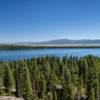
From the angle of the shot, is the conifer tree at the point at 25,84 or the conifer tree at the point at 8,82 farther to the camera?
the conifer tree at the point at 8,82

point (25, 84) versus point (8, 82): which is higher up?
point (25, 84)

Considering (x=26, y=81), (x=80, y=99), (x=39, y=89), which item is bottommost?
(x=80, y=99)

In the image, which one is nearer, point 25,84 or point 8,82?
point 25,84

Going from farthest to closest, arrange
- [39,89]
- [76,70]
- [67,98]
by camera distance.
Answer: [76,70], [39,89], [67,98]

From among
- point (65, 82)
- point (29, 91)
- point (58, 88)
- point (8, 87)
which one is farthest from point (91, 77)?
point (8, 87)

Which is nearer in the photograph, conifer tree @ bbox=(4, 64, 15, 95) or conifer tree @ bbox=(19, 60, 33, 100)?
conifer tree @ bbox=(19, 60, 33, 100)

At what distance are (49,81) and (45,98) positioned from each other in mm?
7510

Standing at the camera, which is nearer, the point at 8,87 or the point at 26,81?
the point at 26,81

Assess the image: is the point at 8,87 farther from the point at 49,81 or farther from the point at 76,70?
the point at 76,70

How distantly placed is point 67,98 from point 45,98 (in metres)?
6.97

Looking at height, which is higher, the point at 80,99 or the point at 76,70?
the point at 76,70

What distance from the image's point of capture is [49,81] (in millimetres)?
46000

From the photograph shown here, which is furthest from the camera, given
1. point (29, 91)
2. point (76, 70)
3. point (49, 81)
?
Result: point (76, 70)

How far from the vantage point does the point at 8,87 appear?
4078cm
